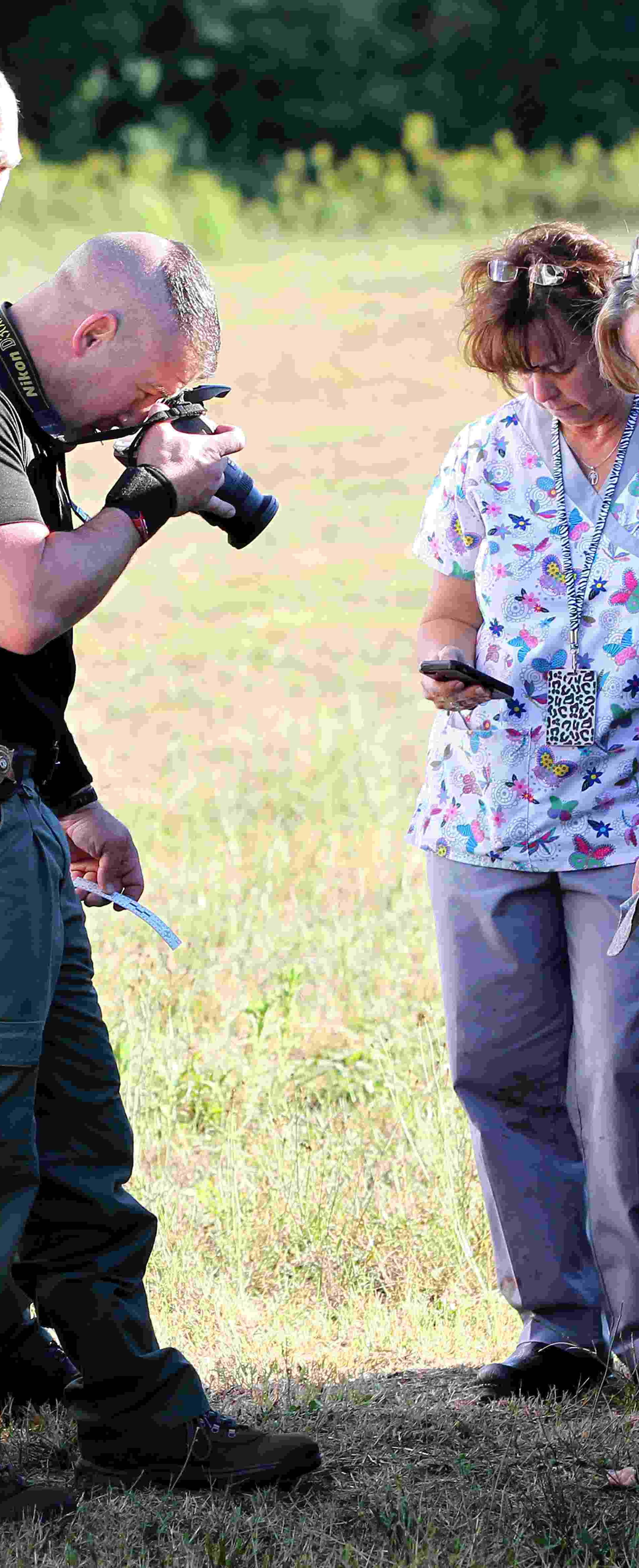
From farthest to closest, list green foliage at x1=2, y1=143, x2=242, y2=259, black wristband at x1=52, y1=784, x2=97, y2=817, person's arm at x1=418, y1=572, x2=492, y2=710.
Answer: green foliage at x1=2, y1=143, x2=242, y2=259, person's arm at x1=418, y1=572, x2=492, y2=710, black wristband at x1=52, y1=784, x2=97, y2=817

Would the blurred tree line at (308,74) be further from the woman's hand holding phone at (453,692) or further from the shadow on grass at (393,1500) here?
the shadow on grass at (393,1500)

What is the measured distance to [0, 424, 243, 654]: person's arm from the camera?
2307 mm

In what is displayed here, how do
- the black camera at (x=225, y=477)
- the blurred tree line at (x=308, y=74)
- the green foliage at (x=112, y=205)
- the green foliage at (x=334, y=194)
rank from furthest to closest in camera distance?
the blurred tree line at (x=308, y=74)
the green foliage at (x=334, y=194)
the green foliage at (x=112, y=205)
the black camera at (x=225, y=477)

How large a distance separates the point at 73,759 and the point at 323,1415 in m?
1.17

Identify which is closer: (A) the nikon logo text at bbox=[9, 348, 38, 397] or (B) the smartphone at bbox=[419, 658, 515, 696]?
(A) the nikon logo text at bbox=[9, 348, 38, 397]

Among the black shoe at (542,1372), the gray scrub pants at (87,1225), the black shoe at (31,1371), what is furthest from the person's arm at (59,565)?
the black shoe at (542,1372)

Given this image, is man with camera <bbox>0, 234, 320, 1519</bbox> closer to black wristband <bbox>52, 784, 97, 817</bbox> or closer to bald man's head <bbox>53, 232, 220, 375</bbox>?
bald man's head <bbox>53, 232, 220, 375</bbox>

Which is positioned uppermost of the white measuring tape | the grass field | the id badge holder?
the id badge holder

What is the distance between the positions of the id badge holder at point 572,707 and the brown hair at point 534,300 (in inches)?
20.6

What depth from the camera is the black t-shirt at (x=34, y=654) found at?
7.75ft

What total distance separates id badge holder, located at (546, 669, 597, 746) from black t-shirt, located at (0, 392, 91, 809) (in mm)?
867

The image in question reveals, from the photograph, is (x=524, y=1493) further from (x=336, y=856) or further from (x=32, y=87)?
(x=32, y=87)

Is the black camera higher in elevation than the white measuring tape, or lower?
higher

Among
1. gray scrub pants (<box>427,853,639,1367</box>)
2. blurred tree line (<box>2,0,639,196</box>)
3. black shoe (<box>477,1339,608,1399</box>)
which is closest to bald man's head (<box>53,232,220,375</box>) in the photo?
gray scrub pants (<box>427,853,639,1367</box>)
